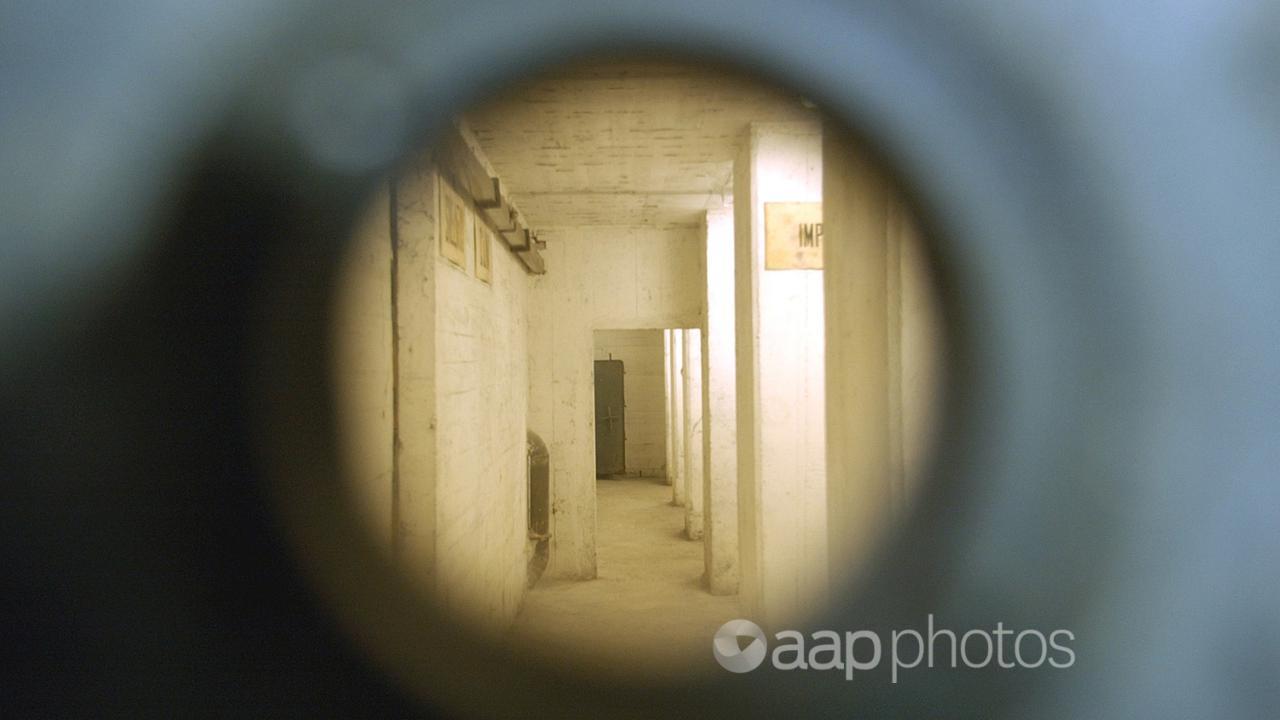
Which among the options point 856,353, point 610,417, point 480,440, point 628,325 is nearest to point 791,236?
point 480,440

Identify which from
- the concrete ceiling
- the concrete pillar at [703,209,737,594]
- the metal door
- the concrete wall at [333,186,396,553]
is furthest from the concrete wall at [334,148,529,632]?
the metal door

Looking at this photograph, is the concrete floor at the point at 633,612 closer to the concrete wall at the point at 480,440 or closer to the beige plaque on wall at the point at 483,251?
the concrete wall at the point at 480,440

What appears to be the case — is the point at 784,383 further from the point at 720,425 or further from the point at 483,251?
the point at 720,425

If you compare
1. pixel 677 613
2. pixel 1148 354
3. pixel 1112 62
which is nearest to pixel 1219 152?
pixel 1112 62

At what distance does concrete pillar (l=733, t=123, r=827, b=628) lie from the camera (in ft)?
12.2

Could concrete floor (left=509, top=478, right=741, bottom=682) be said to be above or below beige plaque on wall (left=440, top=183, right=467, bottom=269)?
below

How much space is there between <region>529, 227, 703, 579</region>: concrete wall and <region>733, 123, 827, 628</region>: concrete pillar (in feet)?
8.34

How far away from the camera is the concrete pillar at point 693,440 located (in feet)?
23.7

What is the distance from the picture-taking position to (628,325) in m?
6.41

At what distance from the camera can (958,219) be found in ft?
3.92

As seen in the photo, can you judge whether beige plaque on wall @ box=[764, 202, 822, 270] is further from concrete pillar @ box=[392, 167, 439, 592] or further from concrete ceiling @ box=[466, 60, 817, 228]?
concrete pillar @ box=[392, 167, 439, 592]

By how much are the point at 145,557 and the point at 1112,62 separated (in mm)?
1680

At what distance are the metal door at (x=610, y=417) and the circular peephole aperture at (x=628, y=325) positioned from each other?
11.9ft

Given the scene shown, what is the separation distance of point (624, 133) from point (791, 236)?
3.55 ft
